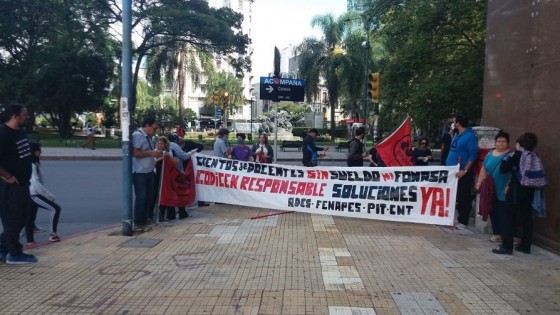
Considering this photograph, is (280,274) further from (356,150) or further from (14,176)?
(356,150)

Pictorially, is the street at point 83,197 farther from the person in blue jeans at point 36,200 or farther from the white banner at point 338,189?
the white banner at point 338,189

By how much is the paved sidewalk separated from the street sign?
4872mm

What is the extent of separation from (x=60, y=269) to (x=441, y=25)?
19.2 metres

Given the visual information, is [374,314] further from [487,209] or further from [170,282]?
[487,209]

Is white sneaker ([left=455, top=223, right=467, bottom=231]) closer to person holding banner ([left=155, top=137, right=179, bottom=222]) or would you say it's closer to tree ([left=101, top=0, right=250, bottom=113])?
person holding banner ([left=155, top=137, right=179, bottom=222])

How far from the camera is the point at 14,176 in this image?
233 inches

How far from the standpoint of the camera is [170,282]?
5.52 m

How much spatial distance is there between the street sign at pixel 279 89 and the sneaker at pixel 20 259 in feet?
23.5

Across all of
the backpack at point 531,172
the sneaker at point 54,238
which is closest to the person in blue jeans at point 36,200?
the sneaker at point 54,238

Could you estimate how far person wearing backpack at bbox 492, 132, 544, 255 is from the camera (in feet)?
21.7

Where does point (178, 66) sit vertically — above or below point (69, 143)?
above

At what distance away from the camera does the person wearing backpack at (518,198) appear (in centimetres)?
661

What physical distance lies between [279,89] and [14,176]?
7.44 m

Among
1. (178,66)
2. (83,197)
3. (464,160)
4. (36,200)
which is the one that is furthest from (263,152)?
(178,66)
